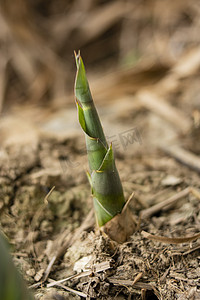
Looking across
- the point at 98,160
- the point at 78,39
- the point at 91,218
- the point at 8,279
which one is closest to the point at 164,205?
the point at 91,218

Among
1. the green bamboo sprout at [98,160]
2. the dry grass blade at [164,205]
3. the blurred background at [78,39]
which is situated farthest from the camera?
the blurred background at [78,39]

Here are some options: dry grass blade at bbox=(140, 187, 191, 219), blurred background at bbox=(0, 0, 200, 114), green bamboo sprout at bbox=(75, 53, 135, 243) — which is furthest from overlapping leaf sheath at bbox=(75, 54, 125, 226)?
blurred background at bbox=(0, 0, 200, 114)

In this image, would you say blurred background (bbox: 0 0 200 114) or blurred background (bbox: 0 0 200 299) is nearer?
blurred background (bbox: 0 0 200 299)

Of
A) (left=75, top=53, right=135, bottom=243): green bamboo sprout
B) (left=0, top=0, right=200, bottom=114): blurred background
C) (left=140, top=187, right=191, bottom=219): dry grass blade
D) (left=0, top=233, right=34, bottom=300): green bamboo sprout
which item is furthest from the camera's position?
(left=0, top=0, right=200, bottom=114): blurred background

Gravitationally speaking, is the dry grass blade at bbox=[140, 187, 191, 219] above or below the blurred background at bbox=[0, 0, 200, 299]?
below

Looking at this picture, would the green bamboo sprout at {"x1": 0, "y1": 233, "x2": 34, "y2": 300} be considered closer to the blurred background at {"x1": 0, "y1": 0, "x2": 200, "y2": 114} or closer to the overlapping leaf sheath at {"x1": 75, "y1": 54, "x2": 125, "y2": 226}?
the overlapping leaf sheath at {"x1": 75, "y1": 54, "x2": 125, "y2": 226}

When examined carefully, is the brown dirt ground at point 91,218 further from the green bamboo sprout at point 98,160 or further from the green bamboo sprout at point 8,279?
the green bamboo sprout at point 8,279

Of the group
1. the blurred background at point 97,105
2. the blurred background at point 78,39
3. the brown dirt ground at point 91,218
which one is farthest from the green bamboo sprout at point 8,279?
the blurred background at point 78,39

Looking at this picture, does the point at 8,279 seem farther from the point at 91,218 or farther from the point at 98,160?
the point at 91,218
